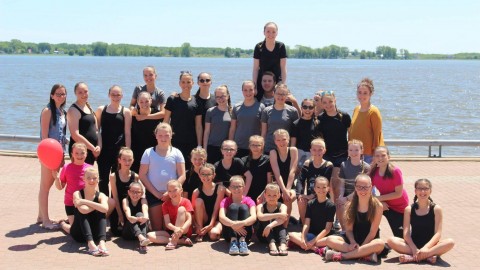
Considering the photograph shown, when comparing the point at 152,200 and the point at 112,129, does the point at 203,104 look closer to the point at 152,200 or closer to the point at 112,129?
the point at 112,129

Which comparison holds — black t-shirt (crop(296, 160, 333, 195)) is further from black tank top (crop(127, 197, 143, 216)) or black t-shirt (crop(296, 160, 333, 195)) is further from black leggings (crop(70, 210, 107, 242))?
black leggings (crop(70, 210, 107, 242))

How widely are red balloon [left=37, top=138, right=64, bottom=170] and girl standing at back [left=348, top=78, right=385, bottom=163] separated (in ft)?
13.0

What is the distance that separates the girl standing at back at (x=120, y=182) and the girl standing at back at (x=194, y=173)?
69cm

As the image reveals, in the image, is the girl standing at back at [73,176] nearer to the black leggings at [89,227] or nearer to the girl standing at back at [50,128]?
the black leggings at [89,227]

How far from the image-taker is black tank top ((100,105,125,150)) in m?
9.33

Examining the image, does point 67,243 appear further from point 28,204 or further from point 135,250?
point 28,204

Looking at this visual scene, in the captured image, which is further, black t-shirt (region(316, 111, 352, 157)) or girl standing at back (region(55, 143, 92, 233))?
black t-shirt (region(316, 111, 352, 157))

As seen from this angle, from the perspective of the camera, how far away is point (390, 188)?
8664mm

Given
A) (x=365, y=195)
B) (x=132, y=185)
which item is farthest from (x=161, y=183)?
(x=365, y=195)

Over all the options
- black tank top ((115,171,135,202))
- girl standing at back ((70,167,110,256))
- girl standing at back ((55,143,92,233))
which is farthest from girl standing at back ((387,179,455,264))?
girl standing at back ((55,143,92,233))

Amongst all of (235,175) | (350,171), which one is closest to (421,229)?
(350,171)

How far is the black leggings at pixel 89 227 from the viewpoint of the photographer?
8.30m

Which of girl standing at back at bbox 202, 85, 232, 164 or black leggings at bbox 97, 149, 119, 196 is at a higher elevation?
girl standing at back at bbox 202, 85, 232, 164

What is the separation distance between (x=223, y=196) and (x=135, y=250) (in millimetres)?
1352
